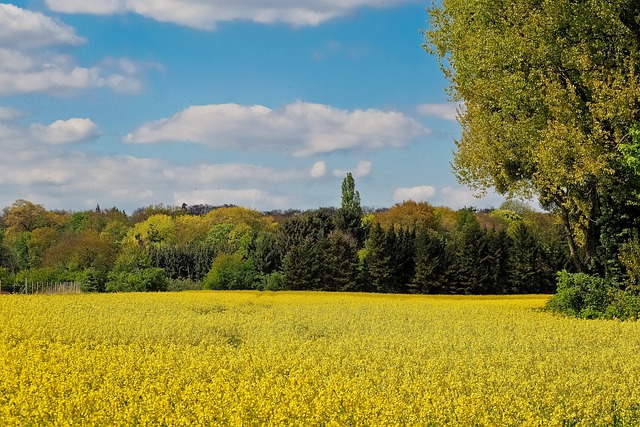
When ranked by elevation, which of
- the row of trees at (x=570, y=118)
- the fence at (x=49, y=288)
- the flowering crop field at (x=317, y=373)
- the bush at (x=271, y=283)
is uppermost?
the row of trees at (x=570, y=118)

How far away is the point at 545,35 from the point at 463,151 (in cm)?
700

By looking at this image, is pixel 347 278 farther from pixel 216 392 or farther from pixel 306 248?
pixel 216 392

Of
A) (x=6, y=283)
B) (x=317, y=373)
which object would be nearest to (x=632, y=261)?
(x=317, y=373)

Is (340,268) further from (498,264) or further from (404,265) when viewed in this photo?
(498,264)

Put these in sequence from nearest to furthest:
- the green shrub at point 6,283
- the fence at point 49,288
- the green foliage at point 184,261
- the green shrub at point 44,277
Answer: the fence at point 49,288 → the green shrub at point 44,277 → the green shrub at point 6,283 → the green foliage at point 184,261

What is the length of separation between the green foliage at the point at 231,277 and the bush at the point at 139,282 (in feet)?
10.6

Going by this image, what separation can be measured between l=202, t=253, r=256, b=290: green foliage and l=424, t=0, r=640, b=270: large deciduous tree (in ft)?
71.2

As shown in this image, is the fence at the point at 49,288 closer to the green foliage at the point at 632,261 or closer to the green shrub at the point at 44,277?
the green shrub at the point at 44,277

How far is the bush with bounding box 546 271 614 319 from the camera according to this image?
28.8 m

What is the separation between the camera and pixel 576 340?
18.8 m

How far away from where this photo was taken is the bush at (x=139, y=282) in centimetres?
4619

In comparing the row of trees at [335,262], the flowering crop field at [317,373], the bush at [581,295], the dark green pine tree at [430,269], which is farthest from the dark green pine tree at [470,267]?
the flowering crop field at [317,373]

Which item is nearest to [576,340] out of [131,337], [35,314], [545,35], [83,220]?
[131,337]

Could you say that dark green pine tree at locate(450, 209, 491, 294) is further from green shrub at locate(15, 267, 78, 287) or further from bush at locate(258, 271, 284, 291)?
green shrub at locate(15, 267, 78, 287)
